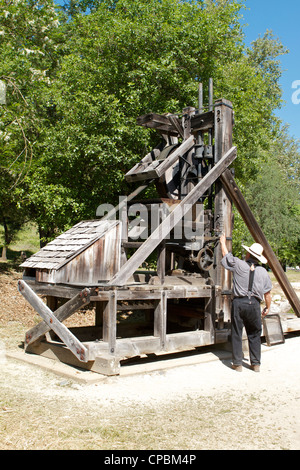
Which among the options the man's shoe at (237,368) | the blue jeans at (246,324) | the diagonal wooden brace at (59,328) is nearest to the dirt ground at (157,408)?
the man's shoe at (237,368)

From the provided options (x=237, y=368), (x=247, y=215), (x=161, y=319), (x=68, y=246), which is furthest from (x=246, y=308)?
(x=68, y=246)

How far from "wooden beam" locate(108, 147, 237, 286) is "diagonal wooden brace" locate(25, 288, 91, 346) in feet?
1.42

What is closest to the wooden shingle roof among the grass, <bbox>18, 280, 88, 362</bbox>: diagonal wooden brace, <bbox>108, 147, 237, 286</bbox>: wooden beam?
<bbox>18, 280, 88, 362</bbox>: diagonal wooden brace

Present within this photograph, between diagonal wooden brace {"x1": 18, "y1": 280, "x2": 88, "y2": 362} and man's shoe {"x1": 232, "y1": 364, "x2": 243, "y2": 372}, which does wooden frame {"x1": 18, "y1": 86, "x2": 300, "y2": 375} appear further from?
man's shoe {"x1": 232, "y1": 364, "x2": 243, "y2": 372}

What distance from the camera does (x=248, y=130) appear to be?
13336 mm

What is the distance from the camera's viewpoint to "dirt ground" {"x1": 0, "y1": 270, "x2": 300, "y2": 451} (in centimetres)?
432

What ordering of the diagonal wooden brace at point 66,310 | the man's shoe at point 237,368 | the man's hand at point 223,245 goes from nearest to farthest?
the diagonal wooden brace at point 66,310 → the man's shoe at point 237,368 → the man's hand at point 223,245

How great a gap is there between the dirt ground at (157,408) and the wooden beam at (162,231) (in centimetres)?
141

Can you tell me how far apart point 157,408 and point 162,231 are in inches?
105

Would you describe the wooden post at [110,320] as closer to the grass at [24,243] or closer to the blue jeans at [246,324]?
the blue jeans at [246,324]

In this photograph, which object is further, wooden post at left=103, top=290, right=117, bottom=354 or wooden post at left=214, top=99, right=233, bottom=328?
wooden post at left=214, top=99, right=233, bottom=328

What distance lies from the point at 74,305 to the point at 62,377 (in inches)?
38.3

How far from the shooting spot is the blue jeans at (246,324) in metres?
7.30
